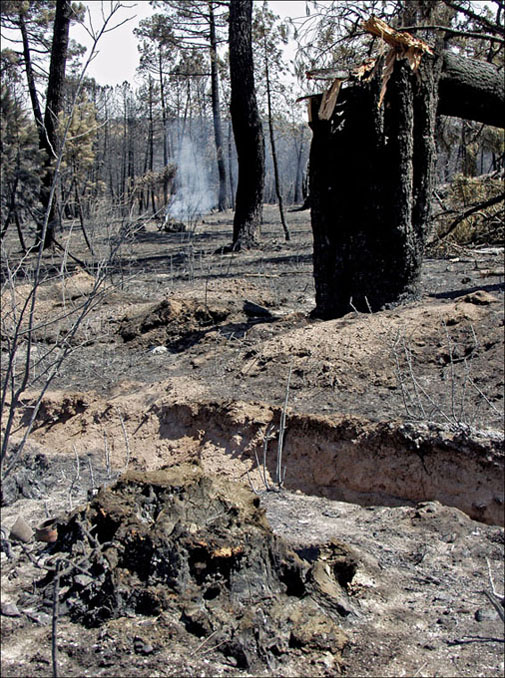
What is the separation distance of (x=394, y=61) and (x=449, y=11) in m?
4.17

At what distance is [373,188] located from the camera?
19.0 ft

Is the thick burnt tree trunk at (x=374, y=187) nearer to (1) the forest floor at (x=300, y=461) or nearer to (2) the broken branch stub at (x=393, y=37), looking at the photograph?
(2) the broken branch stub at (x=393, y=37)

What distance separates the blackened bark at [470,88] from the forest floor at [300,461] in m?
1.65

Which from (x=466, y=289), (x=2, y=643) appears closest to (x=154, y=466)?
(x=2, y=643)

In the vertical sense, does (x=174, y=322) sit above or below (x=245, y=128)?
below

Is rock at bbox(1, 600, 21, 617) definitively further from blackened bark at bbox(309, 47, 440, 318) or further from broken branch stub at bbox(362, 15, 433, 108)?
broken branch stub at bbox(362, 15, 433, 108)

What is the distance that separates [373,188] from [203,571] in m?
3.92

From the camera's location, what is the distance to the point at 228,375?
526 centimetres

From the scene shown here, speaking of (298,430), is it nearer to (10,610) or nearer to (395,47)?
(10,610)

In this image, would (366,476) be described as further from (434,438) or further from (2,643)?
(2,643)

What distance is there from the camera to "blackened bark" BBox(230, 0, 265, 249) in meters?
10.9

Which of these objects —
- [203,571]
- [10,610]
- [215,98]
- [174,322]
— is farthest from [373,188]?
[215,98]

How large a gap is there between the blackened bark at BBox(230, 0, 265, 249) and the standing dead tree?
5.20 metres

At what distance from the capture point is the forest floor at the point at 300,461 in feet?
8.09
